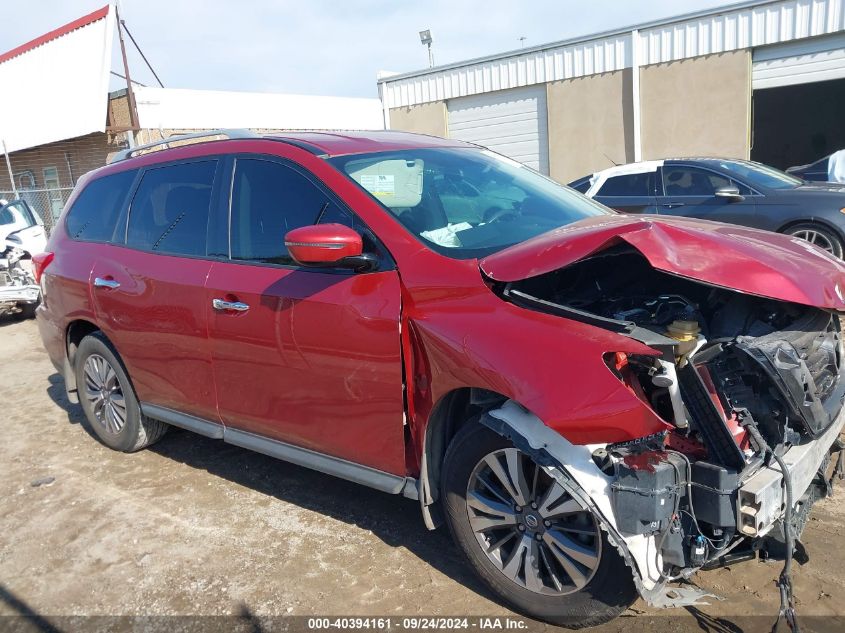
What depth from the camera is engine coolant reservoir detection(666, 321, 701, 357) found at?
8.41ft

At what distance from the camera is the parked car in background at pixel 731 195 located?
27.5 feet

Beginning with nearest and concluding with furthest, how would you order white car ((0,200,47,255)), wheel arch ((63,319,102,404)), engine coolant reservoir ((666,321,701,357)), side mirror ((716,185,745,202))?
engine coolant reservoir ((666,321,701,357)) → wheel arch ((63,319,102,404)) → side mirror ((716,185,745,202)) → white car ((0,200,47,255))

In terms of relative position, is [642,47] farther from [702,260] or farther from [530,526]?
[530,526]

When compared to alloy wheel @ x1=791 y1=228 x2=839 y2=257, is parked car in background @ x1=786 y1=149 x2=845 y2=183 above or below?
above

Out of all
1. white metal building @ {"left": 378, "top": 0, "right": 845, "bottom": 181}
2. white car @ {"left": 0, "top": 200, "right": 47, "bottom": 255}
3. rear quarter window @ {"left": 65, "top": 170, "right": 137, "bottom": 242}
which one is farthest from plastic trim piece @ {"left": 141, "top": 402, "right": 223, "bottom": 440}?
white metal building @ {"left": 378, "top": 0, "right": 845, "bottom": 181}

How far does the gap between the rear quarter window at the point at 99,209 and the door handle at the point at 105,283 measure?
0.94 ft

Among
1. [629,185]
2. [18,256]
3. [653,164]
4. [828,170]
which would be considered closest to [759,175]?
[653,164]

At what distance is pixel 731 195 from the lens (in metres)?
8.28

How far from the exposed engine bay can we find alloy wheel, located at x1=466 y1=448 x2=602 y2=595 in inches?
9.8

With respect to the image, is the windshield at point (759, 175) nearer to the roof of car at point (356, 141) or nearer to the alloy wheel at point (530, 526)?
the roof of car at point (356, 141)

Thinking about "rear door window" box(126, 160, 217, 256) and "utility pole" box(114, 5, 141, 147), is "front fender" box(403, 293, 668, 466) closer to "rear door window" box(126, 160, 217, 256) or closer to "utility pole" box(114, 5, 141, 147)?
"rear door window" box(126, 160, 217, 256)

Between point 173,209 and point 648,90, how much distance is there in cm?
1316

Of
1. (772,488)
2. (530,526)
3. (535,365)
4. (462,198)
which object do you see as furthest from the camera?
(462,198)

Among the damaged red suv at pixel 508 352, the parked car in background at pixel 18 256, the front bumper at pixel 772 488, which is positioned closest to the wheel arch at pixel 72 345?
the damaged red suv at pixel 508 352
